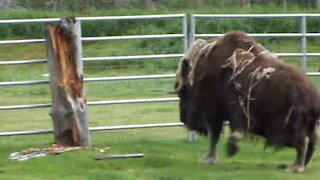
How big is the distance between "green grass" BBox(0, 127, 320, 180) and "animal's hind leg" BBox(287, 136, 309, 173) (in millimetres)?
95

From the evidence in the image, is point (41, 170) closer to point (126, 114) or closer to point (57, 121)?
point (57, 121)

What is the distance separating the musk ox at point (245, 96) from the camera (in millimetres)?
9016

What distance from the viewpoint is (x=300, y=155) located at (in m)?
9.21

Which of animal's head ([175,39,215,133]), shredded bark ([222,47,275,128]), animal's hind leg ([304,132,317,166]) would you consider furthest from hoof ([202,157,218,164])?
animal's hind leg ([304,132,317,166])

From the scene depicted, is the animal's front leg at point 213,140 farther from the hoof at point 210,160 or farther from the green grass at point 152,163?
the green grass at point 152,163

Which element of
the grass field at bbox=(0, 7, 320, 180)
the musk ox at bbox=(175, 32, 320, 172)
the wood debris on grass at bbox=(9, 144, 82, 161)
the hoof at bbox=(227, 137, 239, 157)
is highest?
the musk ox at bbox=(175, 32, 320, 172)

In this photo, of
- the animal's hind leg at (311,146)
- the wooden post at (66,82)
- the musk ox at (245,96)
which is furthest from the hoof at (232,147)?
the wooden post at (66,82)

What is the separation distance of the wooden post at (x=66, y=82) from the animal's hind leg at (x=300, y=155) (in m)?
2.55

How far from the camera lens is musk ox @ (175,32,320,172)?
902 cm

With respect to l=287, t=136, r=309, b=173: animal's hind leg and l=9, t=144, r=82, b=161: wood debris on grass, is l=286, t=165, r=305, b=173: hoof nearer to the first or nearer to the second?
l=287, t=136, r=309, b=173: animal's hind leg

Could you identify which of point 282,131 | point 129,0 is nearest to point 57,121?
point 282,131

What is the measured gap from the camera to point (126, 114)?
13.8 m

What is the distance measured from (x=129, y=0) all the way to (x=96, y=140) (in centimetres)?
1588

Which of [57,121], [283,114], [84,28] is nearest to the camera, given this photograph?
[283,114]
